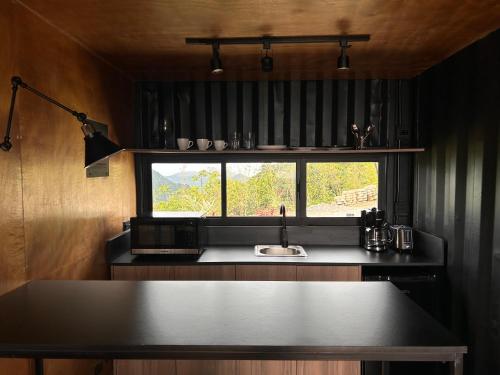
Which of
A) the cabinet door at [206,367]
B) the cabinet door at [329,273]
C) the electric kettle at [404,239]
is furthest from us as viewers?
the electric kettle at [404,239]

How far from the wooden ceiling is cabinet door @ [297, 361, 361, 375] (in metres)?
2.02

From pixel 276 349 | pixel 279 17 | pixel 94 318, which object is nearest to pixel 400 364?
pixel 276 349

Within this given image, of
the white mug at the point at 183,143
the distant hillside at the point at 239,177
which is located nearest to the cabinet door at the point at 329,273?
the distant hillside at the point at 239,177

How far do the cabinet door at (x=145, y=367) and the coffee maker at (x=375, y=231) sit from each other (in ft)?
6.44

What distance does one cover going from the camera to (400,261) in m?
3.00

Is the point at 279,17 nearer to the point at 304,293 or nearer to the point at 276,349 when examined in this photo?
the point at 304,293

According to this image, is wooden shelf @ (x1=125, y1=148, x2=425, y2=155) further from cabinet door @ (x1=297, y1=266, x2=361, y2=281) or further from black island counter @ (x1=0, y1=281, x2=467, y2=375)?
black island counter @ (x1=0, y1=281, x2=467, y2=375)

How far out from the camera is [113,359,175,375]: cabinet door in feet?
7.64

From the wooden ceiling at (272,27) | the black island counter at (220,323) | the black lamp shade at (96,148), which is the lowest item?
the black island counter at (220,323)

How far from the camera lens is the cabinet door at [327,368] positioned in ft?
7.52

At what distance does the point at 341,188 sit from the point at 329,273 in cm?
105

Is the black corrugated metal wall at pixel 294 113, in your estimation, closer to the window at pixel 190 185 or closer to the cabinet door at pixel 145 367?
the window at pixel 190 185

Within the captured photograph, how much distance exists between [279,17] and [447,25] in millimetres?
1006

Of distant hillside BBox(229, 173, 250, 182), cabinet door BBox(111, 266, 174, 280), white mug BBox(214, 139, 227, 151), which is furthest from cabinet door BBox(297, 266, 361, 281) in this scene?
white mug BBox(214, 139, 227, 151)
